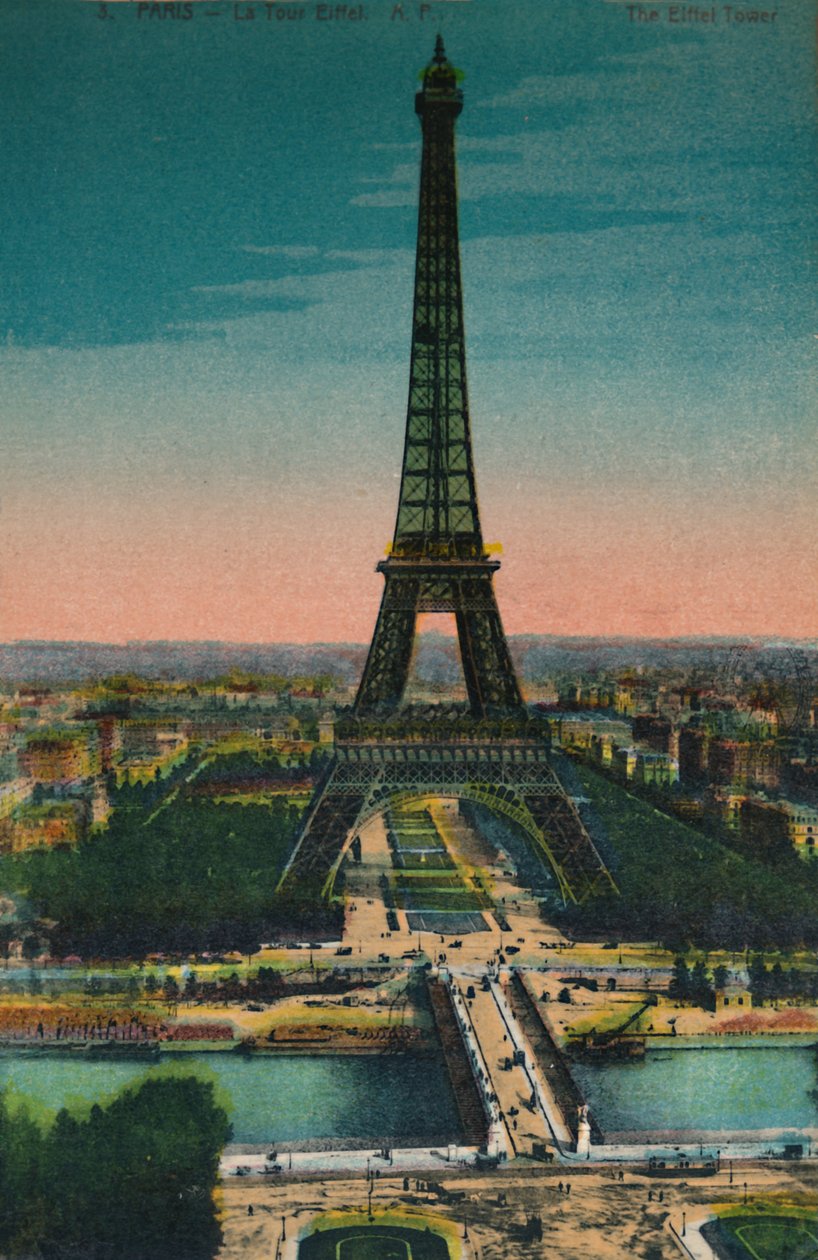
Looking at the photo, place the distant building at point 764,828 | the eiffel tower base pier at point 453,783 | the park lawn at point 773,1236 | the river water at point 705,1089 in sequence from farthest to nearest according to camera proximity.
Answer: the distant building at point 764,828
the eiffel tower base pier at point 453,783
the river water at point 705,1089
the park lawn at point 773,1236

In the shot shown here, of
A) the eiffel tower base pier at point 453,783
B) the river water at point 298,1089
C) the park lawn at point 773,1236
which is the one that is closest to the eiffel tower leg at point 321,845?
the eiffel tower base pier at point 453,783

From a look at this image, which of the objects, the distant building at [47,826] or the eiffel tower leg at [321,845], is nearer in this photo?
the eiffel tower leg at [321,845]

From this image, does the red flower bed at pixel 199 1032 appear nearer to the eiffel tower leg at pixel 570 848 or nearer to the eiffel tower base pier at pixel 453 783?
the eiffel tower base pier at pixel 453 783

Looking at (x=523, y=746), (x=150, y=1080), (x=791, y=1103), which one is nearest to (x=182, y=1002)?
(x=150, y=1080)

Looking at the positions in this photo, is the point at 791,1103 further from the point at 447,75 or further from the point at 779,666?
the point at 447,75

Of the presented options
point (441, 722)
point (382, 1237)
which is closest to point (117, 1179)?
point (382, 1237)
